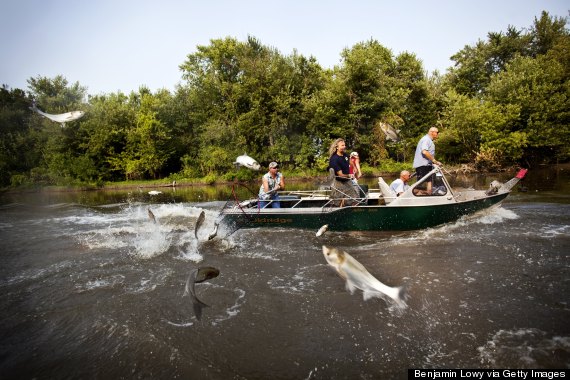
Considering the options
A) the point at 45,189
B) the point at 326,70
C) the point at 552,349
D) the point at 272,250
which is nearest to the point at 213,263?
the point at 272,250

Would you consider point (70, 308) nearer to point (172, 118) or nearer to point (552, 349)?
point (552, 349)

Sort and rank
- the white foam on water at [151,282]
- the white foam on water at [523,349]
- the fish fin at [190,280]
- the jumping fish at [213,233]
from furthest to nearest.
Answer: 1. the jumping fish at [213,233]
2. the white foam on water at [151,282]
3. the fish fin at [190,280]
4. the white foam on water at [523,349]

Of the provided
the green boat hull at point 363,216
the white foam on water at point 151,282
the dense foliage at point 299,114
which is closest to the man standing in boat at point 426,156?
the green boat hull at point 363,216

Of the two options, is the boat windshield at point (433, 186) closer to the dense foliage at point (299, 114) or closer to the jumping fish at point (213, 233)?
the jumping fish at point (213, 233)

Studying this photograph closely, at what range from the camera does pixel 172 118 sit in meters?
42.7

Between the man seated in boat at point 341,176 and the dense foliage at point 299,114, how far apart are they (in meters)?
24.7

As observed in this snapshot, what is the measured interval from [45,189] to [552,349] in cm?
4328

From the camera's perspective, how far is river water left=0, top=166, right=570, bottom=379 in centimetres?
376

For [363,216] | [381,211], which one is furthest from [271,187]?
[381,211]

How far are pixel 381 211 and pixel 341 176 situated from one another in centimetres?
141

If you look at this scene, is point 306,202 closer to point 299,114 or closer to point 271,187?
point 271,187

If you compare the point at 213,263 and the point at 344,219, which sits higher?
the point at 344,219

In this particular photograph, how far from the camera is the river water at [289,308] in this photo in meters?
3.76

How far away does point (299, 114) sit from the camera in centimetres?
3656
